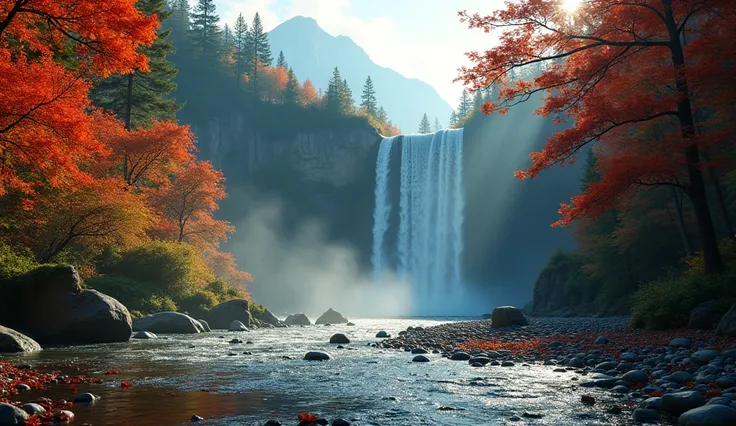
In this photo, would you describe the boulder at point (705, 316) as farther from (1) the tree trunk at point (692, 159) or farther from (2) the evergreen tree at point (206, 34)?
(2) the evergreen tree at point (206, 34)

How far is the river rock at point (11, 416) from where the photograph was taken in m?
5.07

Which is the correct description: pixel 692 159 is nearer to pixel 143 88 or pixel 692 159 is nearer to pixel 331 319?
pixel 331 319

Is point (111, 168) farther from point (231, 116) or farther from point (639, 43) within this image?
point (231, 116)

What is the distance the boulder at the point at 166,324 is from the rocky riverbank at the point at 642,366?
10678 millimetres

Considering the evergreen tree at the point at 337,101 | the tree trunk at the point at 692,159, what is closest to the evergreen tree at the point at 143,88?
the tree trunk at the point at 692,159

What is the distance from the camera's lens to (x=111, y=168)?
30.0 metres

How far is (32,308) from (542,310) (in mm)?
38452

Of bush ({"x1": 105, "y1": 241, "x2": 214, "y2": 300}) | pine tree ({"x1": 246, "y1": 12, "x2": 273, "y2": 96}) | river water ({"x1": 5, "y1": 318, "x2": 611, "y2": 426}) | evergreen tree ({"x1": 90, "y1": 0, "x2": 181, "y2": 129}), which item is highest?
pine tree ({"x1": 246, "y1": 12, "x2": 273, "y2": 96})

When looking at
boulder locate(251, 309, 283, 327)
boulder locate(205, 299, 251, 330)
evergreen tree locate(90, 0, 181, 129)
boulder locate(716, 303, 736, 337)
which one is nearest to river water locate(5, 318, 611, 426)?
boulder locate(716, 303, 736, 337)

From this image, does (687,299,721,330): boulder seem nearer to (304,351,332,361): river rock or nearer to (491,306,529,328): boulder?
(304,351,332,361): river rock

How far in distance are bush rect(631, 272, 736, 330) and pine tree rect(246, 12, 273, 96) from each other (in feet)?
292

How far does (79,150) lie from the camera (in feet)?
42.1

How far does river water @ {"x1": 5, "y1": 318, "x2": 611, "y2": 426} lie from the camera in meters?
5.83

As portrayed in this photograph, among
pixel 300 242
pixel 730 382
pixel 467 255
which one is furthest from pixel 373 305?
pixel 730 382
